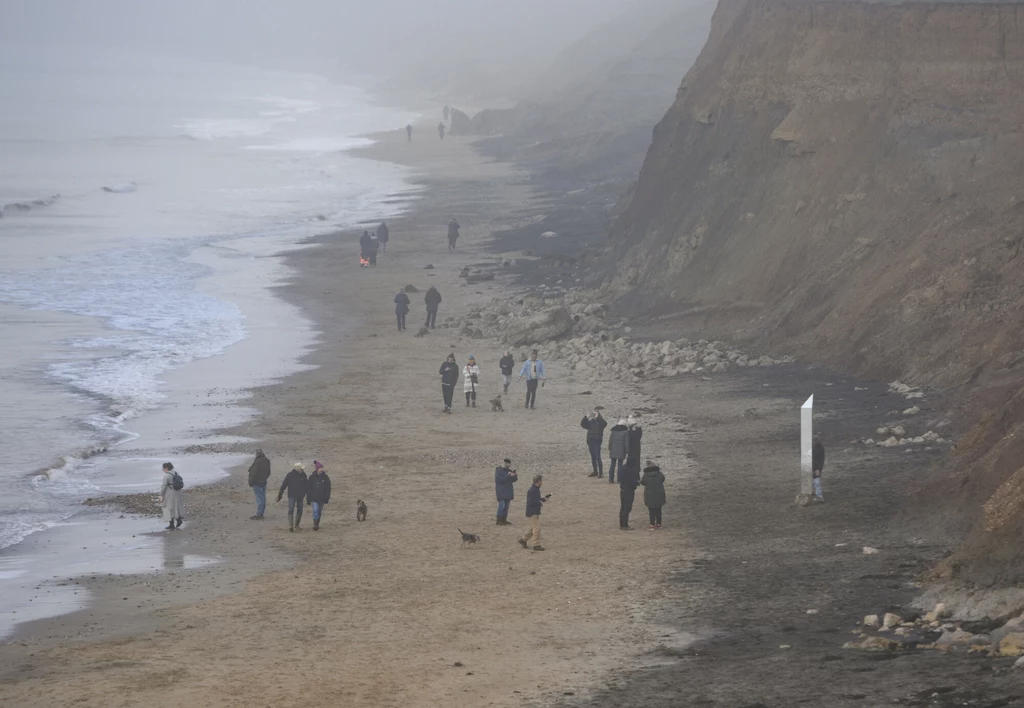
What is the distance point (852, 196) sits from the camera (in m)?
34.3

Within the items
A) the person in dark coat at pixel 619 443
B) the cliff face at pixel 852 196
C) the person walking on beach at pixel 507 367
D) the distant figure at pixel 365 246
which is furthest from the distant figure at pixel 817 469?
the distant figure at pixel 365 246

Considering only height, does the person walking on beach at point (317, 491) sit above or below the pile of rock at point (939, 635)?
above

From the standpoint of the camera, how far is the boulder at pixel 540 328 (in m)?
35.2

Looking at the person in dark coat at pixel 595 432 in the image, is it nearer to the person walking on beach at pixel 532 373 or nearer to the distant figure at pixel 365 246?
the person walking on beach at pixel 532 373

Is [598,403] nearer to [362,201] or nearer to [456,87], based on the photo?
[362,201]

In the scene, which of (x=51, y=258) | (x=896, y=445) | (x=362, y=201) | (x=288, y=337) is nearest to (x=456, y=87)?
(x=362, y=201)

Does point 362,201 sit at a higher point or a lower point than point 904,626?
higher

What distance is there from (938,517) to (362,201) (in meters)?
49.6

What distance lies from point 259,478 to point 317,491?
3.73ft

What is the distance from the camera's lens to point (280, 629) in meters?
16.4

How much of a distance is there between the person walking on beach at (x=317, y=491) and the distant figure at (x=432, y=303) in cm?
1637

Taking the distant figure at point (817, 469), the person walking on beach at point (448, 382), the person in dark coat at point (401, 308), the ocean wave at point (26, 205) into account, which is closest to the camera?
the distant figure at point (817, 469)

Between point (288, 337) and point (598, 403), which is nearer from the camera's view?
point (598, 403)

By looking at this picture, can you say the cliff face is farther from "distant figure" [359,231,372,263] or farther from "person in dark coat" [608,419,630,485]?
"distant figure" [359,231,372,263]
